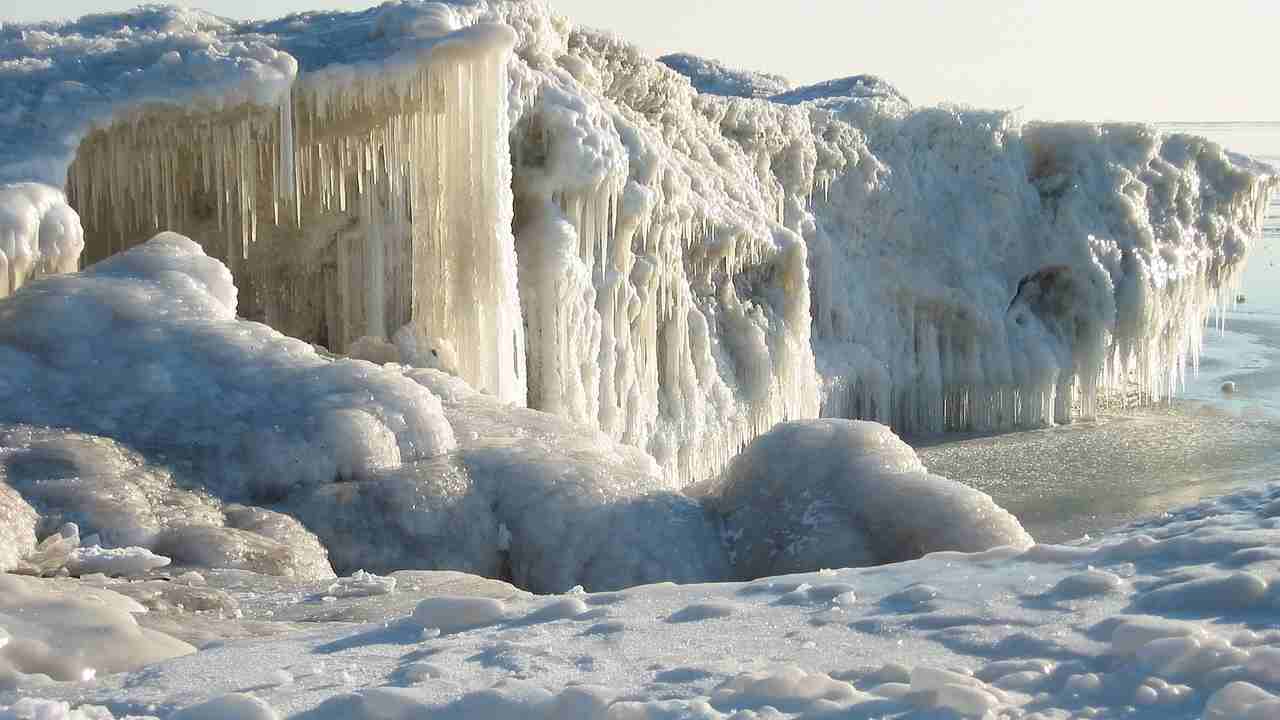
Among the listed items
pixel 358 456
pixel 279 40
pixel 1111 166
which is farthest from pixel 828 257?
pixel 358 456

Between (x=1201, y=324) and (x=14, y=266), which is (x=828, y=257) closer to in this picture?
(x=1201, y=324)

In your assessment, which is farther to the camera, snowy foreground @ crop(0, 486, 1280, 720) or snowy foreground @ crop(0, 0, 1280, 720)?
snowy foreground @ crop(0, 0, 1280, 720)

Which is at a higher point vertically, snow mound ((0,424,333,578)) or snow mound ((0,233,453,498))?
snow mound ((0,233,453,498))

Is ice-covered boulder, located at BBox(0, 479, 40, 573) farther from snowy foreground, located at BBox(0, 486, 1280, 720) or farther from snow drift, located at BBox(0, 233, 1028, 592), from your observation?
snowy foreground, located at BBox(0, 486, 1280, 720)

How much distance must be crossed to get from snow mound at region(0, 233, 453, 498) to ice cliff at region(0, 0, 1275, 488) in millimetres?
141

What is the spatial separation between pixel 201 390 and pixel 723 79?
56.2 feet

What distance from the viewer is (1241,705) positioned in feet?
8.39

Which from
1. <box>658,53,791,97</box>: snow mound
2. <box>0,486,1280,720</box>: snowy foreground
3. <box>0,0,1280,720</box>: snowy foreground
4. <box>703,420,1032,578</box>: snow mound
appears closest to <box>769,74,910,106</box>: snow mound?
<box>658,53,791,97</box>: snow mound

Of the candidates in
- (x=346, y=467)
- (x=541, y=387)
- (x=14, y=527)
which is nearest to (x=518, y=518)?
(x=346, y=467)

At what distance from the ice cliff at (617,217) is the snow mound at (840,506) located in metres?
1.78

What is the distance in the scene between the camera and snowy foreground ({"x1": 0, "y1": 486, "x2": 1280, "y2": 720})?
107 inches

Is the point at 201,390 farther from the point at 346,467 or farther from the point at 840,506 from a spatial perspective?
the point at 840,506

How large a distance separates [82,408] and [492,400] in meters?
1.96

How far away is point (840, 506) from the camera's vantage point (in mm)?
6477
